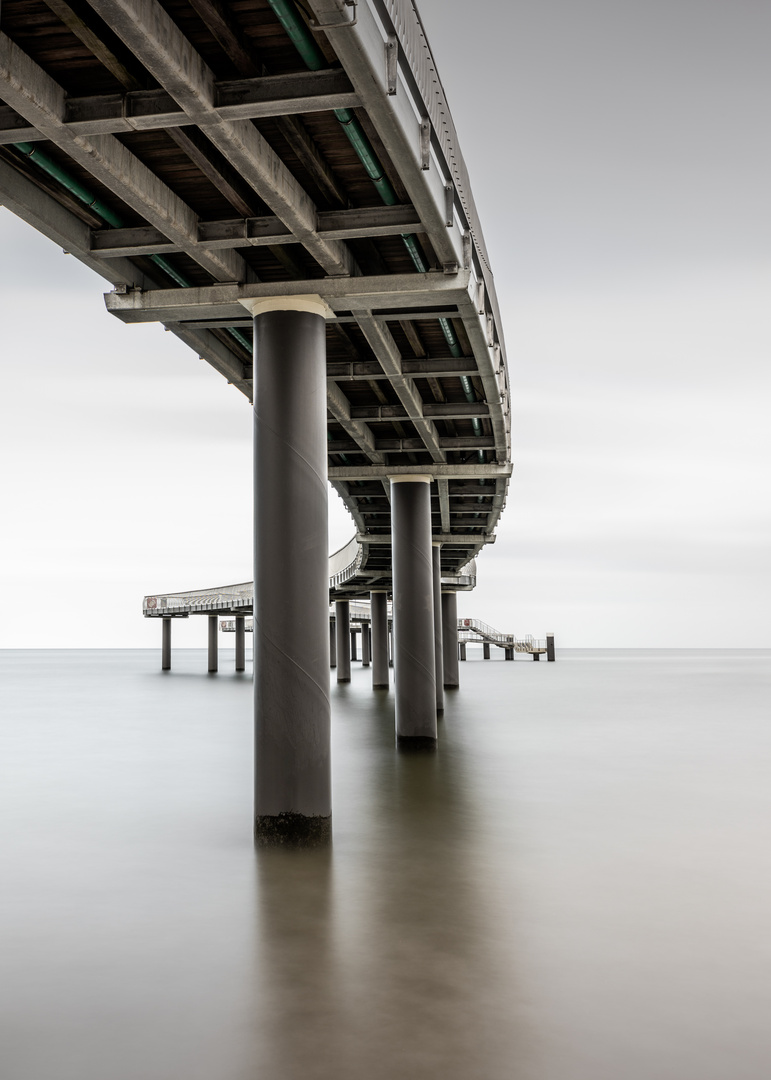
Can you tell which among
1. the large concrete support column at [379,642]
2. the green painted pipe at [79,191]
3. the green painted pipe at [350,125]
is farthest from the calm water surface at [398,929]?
the large concrete support column at [379,642]

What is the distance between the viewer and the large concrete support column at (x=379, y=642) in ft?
149

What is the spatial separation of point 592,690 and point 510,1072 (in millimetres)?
44304

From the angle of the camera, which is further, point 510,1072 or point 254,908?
point 254,908

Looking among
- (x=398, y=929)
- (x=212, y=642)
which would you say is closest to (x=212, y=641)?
(x=212, y=642)

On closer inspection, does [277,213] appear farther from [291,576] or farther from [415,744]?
[415,744]

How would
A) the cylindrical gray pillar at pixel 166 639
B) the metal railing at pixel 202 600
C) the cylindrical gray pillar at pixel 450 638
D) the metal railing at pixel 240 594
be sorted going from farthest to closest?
1. the cylindrical gray pillar at pixel 166 639
2. the metal railing at pixel 202 600
3. the cylindrical gray pillar at pixel 450 638
4. the metal railing at pixel 240 594

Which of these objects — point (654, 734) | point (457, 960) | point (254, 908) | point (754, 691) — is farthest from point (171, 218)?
point (754, 691)

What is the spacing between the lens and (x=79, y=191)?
9.24 m

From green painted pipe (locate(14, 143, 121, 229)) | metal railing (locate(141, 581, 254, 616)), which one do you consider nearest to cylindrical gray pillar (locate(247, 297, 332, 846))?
green painted pipe (locate(14, 143, 121, 229))

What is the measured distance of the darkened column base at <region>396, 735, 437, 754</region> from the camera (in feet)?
67.6

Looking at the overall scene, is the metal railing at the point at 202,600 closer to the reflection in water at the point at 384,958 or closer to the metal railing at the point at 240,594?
the metal railing at the point at 240,594

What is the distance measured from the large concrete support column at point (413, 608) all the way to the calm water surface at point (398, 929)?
4092mm

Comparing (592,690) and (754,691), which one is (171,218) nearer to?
(592,690)

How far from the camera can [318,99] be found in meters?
7.15
